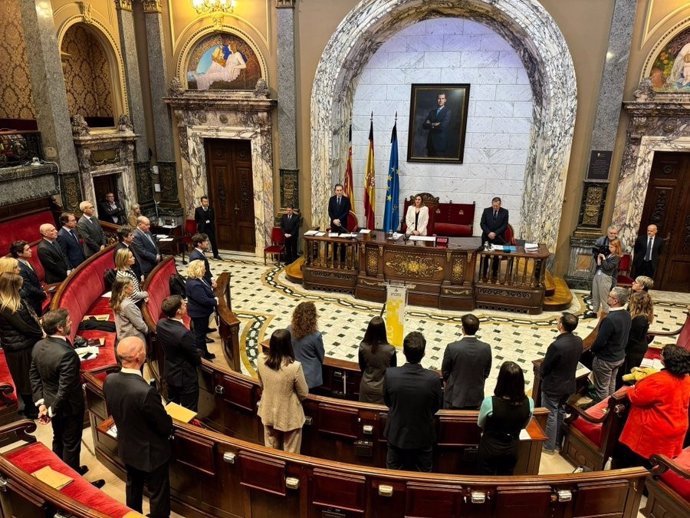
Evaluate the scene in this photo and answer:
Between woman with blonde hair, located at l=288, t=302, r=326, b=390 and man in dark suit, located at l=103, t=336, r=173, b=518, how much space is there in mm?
1158

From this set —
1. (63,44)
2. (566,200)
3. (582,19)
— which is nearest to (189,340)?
(566,200)

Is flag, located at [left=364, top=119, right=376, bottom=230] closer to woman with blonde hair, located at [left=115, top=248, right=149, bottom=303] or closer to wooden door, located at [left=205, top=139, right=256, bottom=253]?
wooden door, located at [left=205, top=139, right=256, bottom=253]

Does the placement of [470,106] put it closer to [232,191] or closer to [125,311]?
[232,191]

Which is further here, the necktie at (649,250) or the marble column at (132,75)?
the marble column at (132,75)

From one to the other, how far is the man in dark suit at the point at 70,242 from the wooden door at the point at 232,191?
411 centimetres

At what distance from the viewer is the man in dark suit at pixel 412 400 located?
3.23m

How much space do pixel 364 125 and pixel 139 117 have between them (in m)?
4.95

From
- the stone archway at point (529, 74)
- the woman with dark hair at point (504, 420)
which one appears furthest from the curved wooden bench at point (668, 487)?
the stone archway at point (529, 74)

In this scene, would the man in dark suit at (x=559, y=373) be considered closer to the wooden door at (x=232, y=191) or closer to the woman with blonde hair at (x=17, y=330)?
the woman with blonde hair at (x=17, y=330)

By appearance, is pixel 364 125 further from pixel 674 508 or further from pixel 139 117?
pixel 674 508

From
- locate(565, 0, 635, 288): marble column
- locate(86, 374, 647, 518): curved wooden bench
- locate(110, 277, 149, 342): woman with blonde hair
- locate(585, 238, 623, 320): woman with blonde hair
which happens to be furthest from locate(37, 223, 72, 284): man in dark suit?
locate(565, 0, 635, 288): marble column

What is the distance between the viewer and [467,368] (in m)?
3.95

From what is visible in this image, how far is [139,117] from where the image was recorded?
35.3 ft

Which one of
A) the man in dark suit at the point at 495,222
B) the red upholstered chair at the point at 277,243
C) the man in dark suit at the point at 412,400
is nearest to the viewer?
the man in dark suit at the point at 412,400
